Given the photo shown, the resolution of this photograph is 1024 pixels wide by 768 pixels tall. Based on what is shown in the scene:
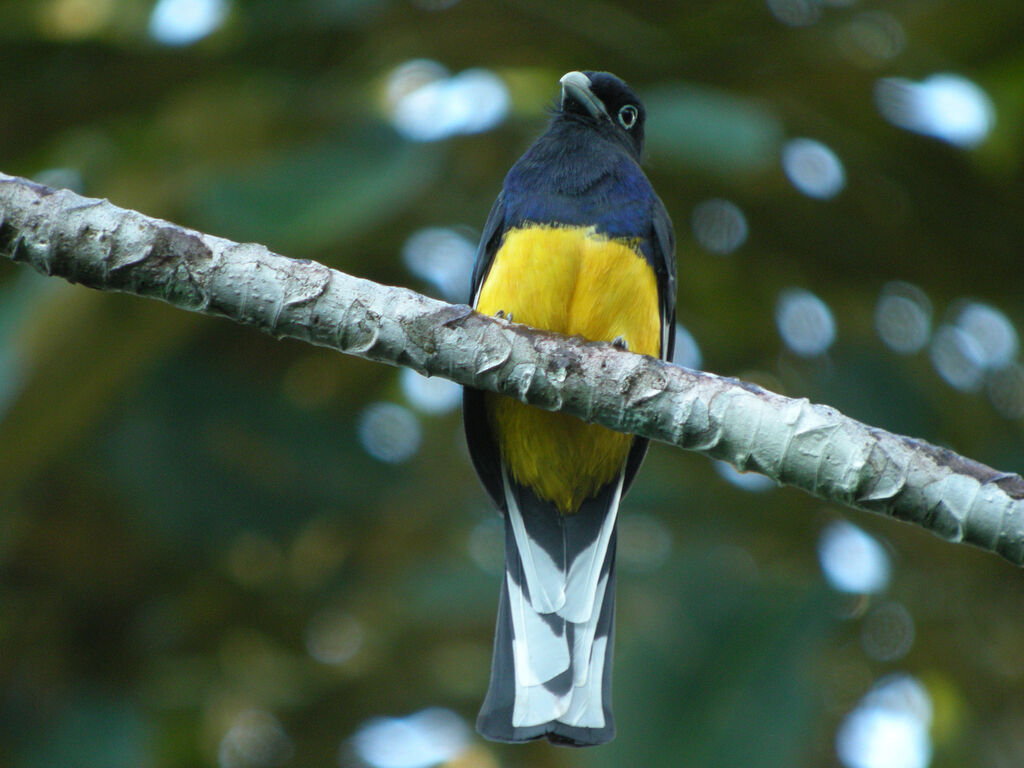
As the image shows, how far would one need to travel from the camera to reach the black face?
4371mm

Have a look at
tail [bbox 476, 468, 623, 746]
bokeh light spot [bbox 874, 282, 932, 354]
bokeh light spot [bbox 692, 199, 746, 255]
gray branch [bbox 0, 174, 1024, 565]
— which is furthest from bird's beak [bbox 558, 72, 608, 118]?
bokeh light spot [bbox 874, 282, 932, 354]

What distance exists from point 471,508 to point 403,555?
0.40 m

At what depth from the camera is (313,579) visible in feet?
19.0

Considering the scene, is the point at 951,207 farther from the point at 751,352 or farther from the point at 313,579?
the point at 313,579

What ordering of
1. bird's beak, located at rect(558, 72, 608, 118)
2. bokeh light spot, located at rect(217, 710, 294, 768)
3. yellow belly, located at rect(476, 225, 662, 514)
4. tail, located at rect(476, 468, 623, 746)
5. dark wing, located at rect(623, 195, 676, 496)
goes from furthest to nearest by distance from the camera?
bokeh light spot, located at rect(217, 710, 294, 768), bird's beak, located at rect(558, 72, 608, 118), dark wing, located at rect(623, 195, 676, 496), yellow belly, located at rect(476, 225, 662, 514), tail, located at rect(476, 468, 623, 746)

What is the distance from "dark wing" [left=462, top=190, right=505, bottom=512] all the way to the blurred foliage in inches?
40.2

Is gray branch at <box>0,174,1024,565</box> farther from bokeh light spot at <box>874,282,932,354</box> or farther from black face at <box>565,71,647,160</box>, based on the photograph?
bokeh light spot at <box>874,282,932,354</box>

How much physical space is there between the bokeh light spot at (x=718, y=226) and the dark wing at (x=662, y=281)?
173 centimetres

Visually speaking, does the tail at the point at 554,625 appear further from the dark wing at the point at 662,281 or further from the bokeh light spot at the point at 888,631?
the bokeh light spot at the point at 888,631

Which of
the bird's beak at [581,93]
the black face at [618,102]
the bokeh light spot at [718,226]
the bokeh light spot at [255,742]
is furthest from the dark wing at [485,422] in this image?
the bokeh light spot at [255,742]

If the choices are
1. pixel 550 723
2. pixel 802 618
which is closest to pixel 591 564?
pixel 550 723

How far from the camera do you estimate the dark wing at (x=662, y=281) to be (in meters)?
3.83

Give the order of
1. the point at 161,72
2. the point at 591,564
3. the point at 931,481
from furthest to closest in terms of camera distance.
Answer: the point at 161,72, the point at 591,564, the point at 931,481

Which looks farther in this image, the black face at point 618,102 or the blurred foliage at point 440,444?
the blurred foliage at point 440,444
